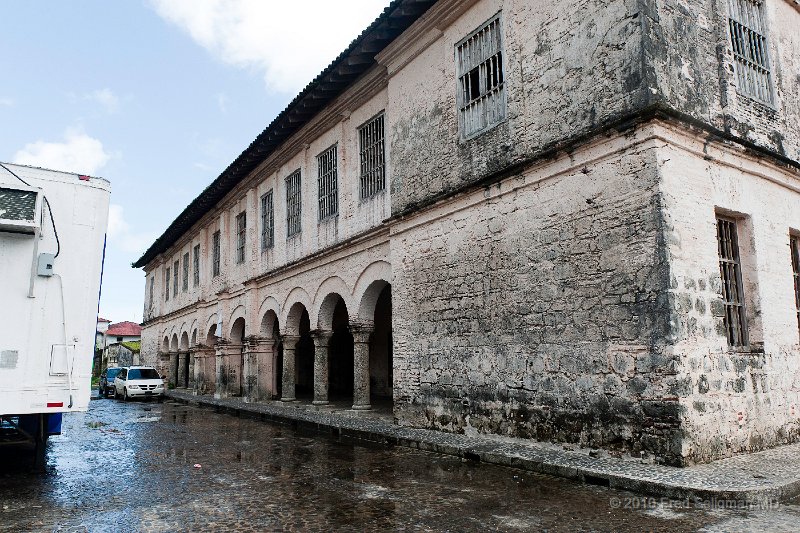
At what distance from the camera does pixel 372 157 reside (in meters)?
13.4

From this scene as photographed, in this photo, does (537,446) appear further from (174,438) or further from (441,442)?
(174,438)

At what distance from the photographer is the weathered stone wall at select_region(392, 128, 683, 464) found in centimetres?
698

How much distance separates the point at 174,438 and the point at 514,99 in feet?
28.6

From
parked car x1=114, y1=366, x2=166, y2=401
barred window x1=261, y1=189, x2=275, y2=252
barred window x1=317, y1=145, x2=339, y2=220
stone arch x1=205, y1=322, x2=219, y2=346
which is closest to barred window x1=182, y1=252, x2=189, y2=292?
parked car x1=114, y1=366, x2=166, y2=401

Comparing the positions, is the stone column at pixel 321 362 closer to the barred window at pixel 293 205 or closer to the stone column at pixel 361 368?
the stone column at pixel 361 368

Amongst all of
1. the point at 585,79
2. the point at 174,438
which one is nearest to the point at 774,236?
the point at 585,79

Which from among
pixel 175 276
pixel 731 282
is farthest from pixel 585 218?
pixel 175 276

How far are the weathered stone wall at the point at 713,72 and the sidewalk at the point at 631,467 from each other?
4311 mm

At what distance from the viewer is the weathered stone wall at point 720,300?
6.86 meters

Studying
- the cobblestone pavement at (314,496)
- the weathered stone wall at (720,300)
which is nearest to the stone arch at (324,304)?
the cobblestone pavement at (314,496)

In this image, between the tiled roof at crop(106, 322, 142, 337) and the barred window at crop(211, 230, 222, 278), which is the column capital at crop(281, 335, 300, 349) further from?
the tiled roof at crop(106, 322, 142, 337)

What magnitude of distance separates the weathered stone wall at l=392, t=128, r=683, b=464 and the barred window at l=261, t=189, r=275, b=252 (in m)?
8.33

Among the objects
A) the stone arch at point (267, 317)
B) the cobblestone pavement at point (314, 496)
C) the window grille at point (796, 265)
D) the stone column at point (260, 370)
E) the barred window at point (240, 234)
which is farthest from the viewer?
the barred window at point (240, 234)

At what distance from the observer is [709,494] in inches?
213
